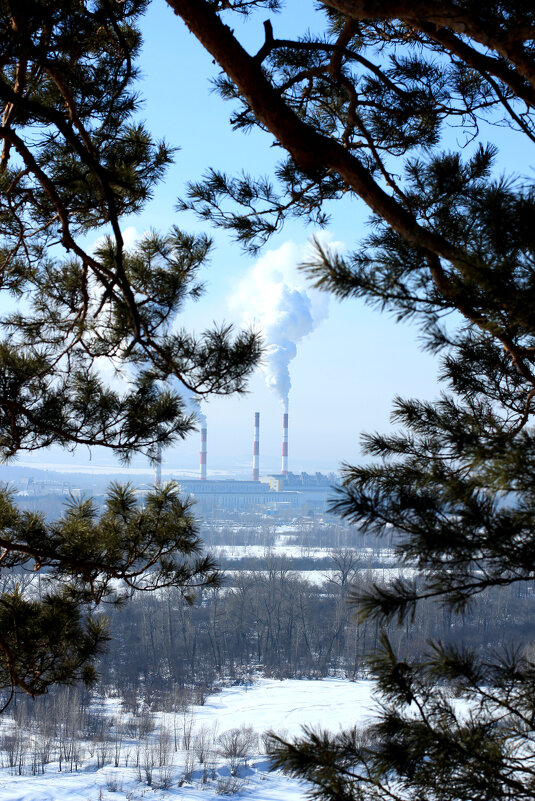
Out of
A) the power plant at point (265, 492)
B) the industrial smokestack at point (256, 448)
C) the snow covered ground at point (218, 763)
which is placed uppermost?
the industrial smokestack at point (256, 448)

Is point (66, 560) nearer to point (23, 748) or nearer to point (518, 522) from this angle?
point (518, 522)

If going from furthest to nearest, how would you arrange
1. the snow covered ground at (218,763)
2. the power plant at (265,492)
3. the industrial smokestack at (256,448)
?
the power plant at (265,492) → the industrial smokestack at (256,448) → the snow covered ground at (218,763)

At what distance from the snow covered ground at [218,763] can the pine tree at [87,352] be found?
11.2 meters

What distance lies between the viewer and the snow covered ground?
44.3ft

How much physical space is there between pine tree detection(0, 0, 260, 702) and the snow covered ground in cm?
1123

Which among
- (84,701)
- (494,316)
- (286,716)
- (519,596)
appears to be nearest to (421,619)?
(519,596)

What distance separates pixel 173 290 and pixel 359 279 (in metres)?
1.09

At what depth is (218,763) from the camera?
49.5 feet

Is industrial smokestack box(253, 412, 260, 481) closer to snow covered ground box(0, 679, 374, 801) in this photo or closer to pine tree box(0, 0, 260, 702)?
snow covered ground box(0, 679, 374, 801)

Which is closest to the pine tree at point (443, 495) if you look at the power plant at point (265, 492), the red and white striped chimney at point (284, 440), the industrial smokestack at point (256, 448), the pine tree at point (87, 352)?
the pine tree at point (87, 352)

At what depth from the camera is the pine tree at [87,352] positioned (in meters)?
1.76

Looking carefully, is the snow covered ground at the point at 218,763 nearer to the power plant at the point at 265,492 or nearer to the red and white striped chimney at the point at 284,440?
the red and white striped chimney at the point at 284,440

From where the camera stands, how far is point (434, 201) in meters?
1.63

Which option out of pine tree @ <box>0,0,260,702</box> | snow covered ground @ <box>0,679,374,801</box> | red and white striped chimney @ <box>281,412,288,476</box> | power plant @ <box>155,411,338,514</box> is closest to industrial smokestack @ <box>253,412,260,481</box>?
power plant @ <box>155,411,338,514</box>
